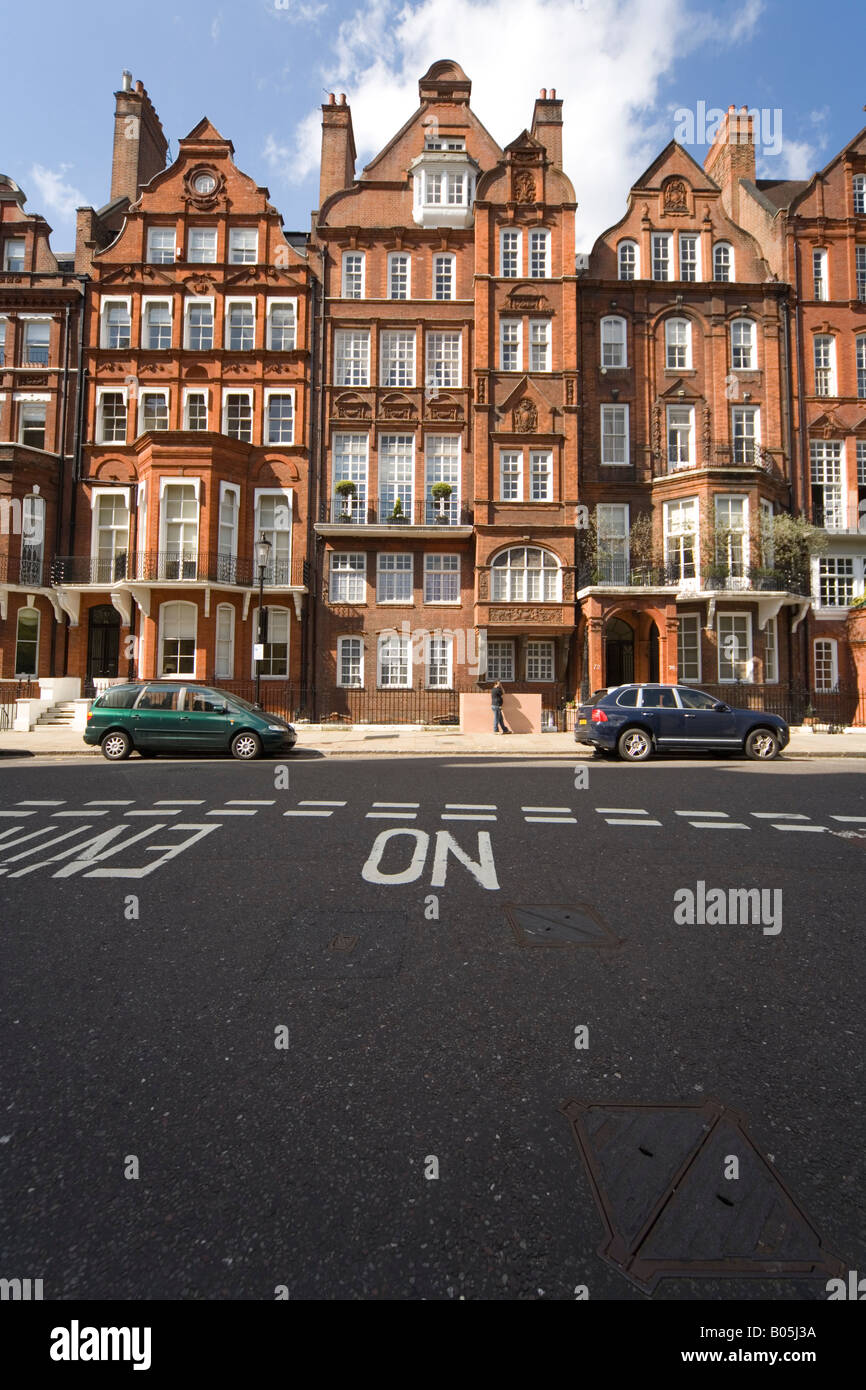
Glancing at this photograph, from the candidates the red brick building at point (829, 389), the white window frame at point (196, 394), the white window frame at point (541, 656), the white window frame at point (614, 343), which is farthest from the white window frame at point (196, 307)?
the red brick building at point (829, 389)

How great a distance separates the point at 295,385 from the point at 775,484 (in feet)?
62.7

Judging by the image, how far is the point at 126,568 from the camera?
87.5ft

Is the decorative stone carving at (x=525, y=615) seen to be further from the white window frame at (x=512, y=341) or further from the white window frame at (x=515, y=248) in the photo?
the white window frame at (x=515, y=248)

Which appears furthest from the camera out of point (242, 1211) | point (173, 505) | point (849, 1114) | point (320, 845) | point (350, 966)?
point (173, 505)

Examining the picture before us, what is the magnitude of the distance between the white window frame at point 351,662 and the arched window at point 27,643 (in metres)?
11.6

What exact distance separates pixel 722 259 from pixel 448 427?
44.3 ft

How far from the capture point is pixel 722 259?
2877 cm

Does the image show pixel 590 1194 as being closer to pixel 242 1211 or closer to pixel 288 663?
pixel 242 1211

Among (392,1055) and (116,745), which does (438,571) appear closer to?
(116,745)

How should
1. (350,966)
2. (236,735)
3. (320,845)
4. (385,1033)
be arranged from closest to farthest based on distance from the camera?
(385,1033), (350,966), (320,845), (236,735)

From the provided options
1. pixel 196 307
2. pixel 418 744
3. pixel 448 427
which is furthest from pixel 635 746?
pixel 196 307

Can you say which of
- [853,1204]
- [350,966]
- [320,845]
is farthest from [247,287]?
[853,1204]

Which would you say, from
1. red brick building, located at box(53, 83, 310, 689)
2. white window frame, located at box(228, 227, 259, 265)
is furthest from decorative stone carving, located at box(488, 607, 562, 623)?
white window frame, located at box(228, 227, 259, 265)

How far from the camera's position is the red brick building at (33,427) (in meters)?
26.4
